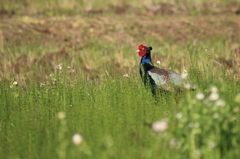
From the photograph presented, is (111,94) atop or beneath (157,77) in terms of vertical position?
beneath

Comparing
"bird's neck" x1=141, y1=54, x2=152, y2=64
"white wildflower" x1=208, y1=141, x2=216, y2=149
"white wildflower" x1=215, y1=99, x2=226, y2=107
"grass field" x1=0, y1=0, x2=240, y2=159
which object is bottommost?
"grass field" x1=0, y1=0, x2=240, y2=159

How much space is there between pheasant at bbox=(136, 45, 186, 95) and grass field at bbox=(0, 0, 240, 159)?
0.14 m

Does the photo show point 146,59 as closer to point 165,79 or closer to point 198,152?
point 165,79

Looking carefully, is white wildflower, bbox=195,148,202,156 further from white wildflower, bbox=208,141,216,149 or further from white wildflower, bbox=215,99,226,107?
white wildflower, bbox=215,99,226,107

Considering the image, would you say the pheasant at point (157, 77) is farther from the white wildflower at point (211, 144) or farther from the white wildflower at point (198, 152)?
the white wildflower at point (211, 144)

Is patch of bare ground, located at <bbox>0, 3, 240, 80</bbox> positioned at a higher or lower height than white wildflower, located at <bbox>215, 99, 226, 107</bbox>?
lower

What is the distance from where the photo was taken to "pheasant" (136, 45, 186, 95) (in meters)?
5.83

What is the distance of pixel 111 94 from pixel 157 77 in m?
0.75

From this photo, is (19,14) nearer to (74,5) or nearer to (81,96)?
(74,5)

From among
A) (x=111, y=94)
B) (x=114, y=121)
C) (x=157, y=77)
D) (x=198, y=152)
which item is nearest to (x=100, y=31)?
(x=157, y=77)

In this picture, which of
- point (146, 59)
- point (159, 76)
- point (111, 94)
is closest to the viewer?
point (111, 94)

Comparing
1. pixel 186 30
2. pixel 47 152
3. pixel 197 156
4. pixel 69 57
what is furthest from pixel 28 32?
Answer: pixel 197 156

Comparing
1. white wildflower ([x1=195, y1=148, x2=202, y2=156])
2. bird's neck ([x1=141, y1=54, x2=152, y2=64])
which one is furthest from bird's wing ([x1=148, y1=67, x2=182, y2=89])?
white wildflower ([x1=195, y1=148, x2=202, y2=156])

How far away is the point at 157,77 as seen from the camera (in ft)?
19.8
